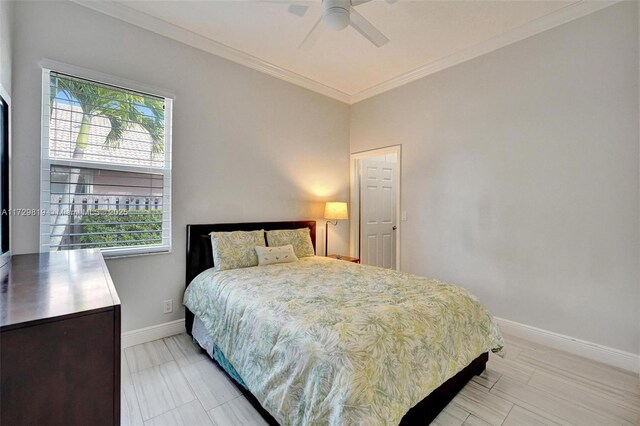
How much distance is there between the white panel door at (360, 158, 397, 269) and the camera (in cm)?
449

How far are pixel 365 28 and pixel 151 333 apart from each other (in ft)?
10.3

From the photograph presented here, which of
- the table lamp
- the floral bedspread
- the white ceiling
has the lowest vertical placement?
the floral bedspread

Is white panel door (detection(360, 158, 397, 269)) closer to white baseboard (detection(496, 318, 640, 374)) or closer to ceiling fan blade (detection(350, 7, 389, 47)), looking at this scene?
white baseboard (detection(496, 318, 640, 374))

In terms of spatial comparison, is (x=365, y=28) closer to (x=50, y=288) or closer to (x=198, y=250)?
(x=50, y=288)

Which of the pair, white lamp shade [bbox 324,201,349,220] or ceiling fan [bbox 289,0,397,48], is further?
white lamp shade [bbox 324,201,349,220]

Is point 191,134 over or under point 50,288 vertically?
over

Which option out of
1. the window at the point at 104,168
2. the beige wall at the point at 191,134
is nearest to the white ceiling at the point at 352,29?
the beige wall at the point at 191,134

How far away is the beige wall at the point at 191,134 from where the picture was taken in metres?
2.12

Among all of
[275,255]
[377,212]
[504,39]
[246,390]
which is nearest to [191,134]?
[275,255]

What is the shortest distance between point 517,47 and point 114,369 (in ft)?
12.5

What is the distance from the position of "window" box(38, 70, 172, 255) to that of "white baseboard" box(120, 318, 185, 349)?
0.72m

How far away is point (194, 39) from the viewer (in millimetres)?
2848

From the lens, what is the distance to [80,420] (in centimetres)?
82

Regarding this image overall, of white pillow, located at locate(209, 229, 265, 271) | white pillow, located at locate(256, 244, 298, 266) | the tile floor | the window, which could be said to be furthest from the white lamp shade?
the tile floor
